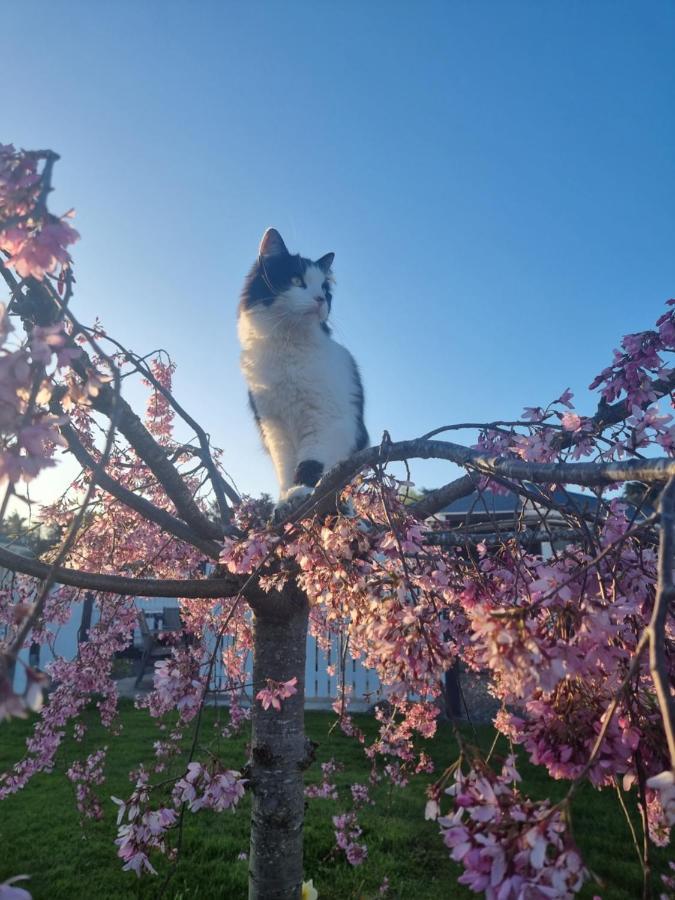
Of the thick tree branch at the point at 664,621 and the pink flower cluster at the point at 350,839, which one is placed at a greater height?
the thick tree branch at the point at 664,621

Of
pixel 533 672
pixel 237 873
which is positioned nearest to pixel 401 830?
pixel 237 873

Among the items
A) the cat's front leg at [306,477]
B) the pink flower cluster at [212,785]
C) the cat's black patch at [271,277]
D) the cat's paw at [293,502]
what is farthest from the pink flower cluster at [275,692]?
the cat's black patch at [271,277]

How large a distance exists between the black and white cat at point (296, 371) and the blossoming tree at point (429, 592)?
49cm

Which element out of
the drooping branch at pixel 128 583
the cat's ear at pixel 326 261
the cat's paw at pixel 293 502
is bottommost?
the drooping branch at pixel 128 583

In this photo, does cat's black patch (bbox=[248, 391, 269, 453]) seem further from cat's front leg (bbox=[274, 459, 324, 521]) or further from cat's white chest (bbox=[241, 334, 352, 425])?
cat's front leg (bbox=[274, 459, 324, 521])

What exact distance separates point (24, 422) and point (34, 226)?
52 cm

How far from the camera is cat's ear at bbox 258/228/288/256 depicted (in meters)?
4.30

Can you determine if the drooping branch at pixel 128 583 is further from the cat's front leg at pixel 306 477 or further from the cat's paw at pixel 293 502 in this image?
the cat's front leg at pixel 306 477

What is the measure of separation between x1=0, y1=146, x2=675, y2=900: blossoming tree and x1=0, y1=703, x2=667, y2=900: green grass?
0.37m

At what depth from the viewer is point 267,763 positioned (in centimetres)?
275

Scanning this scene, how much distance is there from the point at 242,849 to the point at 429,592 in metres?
3.82

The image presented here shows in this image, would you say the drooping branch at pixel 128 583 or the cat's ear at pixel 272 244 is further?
the cat's ear at pixel 272 244

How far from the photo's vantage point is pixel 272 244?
4.33m

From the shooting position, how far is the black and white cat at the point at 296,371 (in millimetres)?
3600
